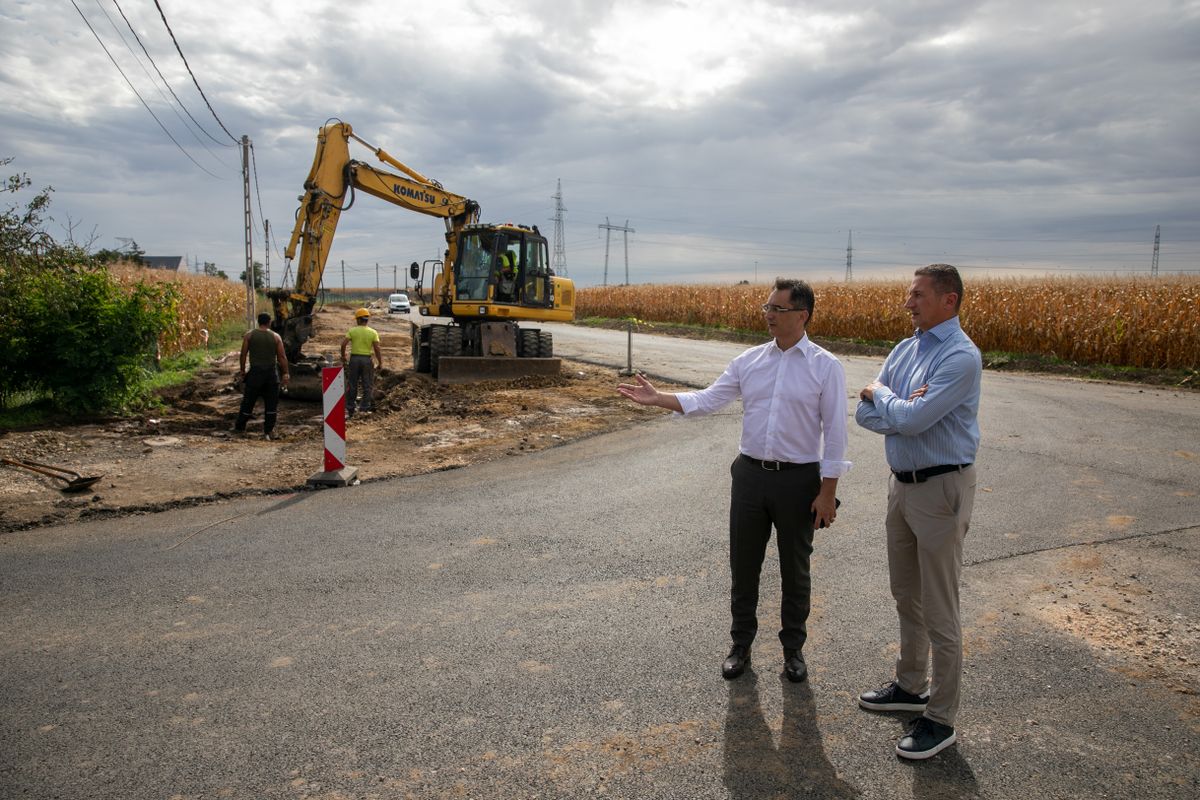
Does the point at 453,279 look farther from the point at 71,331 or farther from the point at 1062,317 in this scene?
the point at 1062,317

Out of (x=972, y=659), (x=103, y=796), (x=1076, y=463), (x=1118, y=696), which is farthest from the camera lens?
(x=1076, y=463)

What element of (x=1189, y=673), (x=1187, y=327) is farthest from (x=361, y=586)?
(x=1187, y=327)

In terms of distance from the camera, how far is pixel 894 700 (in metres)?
3.66

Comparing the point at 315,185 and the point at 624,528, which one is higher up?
the point at 315,185

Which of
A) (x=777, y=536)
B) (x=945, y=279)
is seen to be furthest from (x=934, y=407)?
(x=777, y=536)

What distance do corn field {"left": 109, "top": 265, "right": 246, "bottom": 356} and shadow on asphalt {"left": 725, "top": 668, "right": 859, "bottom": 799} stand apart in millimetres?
16692

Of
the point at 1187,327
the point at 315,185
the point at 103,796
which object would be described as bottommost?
the point at 103,796

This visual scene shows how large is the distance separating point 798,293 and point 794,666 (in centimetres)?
183

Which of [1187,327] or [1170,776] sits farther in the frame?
[1187,327]

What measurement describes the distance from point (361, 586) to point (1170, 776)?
4.31 m

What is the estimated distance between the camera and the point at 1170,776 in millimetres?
3113

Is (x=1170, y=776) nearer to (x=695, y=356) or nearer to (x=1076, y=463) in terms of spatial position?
(x=1076, y=463)

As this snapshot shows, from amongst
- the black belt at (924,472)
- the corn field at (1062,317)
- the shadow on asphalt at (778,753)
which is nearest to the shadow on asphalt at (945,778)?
the shadow on asphalt at (778,753)

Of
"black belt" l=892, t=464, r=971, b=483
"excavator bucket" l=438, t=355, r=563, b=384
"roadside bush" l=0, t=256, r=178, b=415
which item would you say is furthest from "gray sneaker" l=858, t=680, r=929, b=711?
"excavator bucket" l=438, t=355, r=563, b=384
